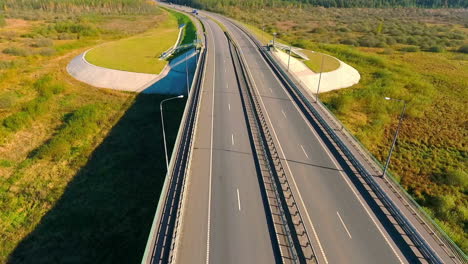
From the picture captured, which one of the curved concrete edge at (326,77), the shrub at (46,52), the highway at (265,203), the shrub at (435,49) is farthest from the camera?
the shrub at (435,49)

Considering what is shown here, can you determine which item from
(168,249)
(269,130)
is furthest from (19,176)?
(269,130)

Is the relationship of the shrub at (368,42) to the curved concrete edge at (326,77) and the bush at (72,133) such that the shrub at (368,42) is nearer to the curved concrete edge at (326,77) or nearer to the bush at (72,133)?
the curved concrete edge at (326,77)

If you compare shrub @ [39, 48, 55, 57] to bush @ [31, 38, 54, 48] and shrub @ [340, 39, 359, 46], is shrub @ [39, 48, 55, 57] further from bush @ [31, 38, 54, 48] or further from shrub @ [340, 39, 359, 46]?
shrub @ [340, 39, 359, 46]

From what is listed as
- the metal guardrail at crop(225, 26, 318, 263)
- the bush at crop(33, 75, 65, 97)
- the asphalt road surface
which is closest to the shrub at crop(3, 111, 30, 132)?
the bush at crop(33, 75, 65, 97)

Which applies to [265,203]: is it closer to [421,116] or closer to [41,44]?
[421,116]

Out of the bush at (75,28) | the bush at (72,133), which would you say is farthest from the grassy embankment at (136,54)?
the bush at (75,28)

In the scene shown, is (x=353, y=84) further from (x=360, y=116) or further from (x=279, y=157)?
(x=279, y=157)
